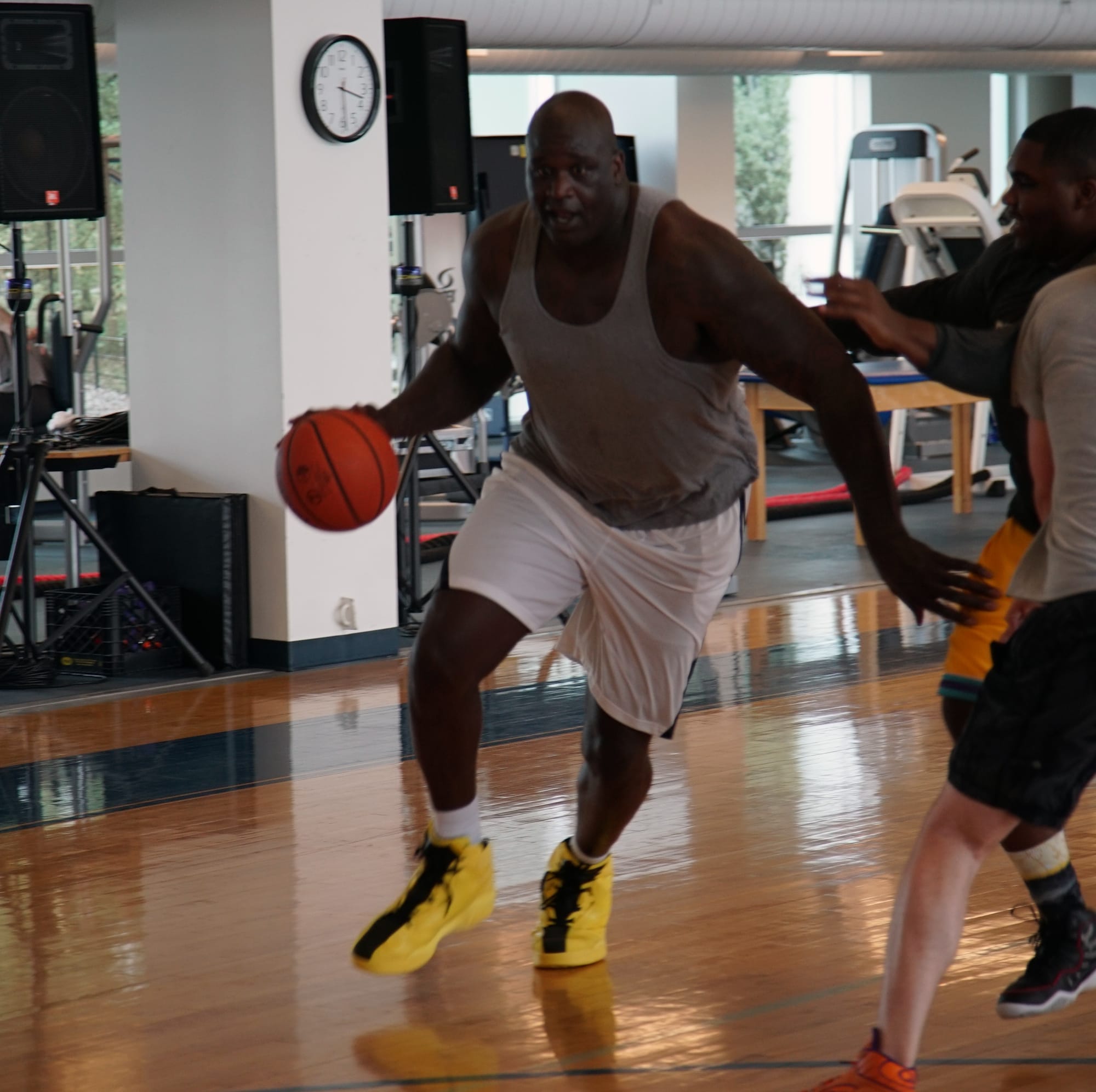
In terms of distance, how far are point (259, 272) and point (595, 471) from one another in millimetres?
2964

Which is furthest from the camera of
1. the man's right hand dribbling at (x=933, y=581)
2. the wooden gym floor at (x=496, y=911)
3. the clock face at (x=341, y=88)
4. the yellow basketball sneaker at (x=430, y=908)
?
the clock face at (x=341, y=88)

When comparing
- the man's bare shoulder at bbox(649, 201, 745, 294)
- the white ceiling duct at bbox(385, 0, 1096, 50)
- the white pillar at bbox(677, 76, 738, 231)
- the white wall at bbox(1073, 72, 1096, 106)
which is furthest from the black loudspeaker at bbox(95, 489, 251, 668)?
the white wall at bbox(1073, 72, 1096, 106)

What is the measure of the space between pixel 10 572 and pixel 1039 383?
388 cm

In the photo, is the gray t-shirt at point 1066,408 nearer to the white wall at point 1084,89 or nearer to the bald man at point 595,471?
the bald man at point 595,471

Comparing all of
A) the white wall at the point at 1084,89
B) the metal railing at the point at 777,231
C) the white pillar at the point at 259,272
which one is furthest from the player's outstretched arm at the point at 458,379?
the white wall at the point at 1084,89

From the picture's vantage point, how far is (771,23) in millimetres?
8875

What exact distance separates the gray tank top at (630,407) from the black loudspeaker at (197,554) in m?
2.88

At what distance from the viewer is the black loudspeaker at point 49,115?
5.38m

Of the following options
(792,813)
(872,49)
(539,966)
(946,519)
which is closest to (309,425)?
(539,966)

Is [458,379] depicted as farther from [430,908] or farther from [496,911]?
[496,911]

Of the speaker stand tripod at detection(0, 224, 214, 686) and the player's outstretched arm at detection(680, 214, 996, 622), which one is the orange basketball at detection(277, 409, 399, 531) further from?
the speaker stand tripod at detection(0, 224, 214, 686)

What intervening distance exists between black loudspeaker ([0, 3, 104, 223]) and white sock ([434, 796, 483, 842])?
10.2ft

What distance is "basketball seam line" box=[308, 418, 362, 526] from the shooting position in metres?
2.91

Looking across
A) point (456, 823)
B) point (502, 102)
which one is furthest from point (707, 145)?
point (456, 823)
